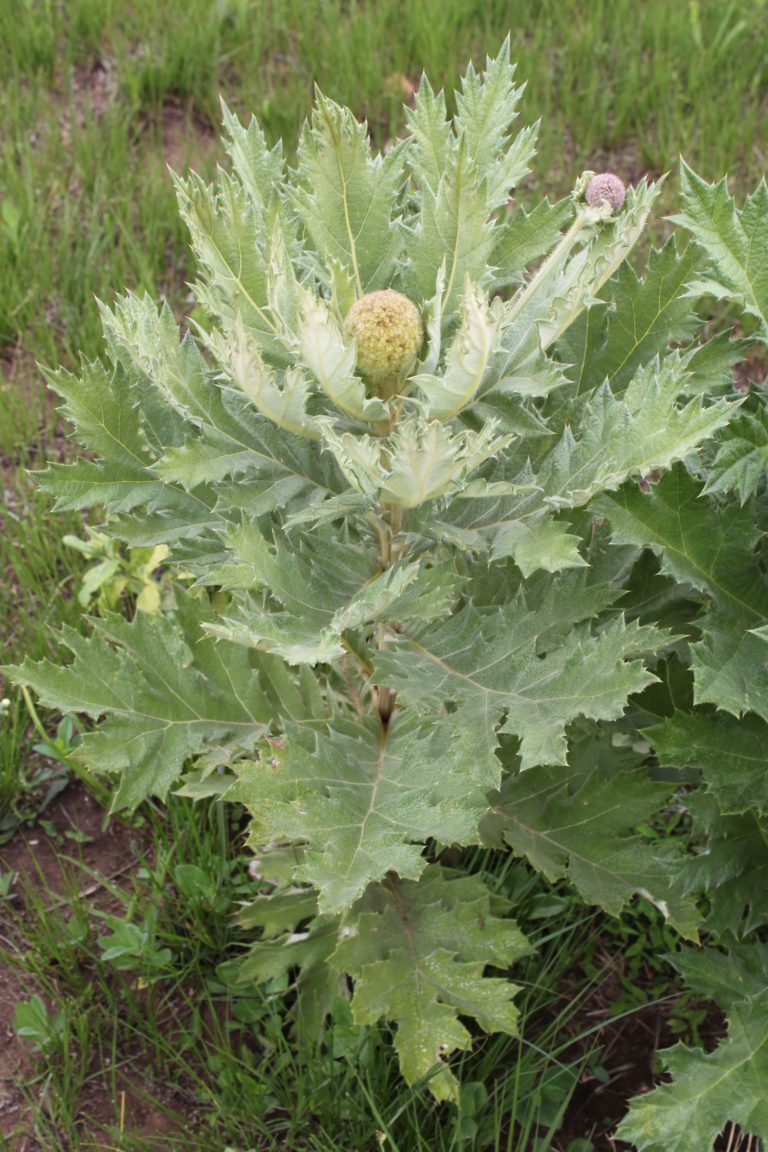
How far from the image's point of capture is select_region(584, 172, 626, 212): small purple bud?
1760 millimetres

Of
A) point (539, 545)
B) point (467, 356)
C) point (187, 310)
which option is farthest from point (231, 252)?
point (187, 310)

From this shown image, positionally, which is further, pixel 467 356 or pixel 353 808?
pixel 353 808

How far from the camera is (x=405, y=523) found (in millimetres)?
1752

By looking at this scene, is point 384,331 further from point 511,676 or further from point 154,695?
point 154,695

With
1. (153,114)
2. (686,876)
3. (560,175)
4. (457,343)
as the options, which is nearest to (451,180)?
(457,343)

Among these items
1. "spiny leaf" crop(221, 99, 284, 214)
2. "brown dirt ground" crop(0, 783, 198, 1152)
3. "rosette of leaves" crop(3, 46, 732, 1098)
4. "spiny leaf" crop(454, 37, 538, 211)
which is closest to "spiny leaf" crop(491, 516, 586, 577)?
"rosette of leaves" crop(3, 46, 732, 1098)

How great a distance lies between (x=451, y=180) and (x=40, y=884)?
5.73 ft

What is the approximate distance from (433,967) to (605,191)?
3.97ft

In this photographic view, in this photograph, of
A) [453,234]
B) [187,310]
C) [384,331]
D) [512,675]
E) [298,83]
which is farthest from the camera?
[298,83]

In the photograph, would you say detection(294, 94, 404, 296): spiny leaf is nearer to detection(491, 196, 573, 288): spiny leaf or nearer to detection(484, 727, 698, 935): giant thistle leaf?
detection(491, 196, 573, 288): spiny leaf

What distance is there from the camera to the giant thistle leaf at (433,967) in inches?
70.1

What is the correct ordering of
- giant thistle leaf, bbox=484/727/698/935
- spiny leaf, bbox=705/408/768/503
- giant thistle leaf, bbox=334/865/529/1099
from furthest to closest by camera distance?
giant thistle leaf, bbox=484/727/698/935
giant thistle leaf, bbox=334/865/529/1099
spiny leaf, bbox=705/408/768/503

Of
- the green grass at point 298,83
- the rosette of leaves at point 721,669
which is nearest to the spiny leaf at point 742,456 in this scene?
the rosette of leaves at point 721,669

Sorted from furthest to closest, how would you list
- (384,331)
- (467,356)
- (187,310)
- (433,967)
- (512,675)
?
(187,310)
(433,967)
(512,675)
(384,331)
(467,356)
